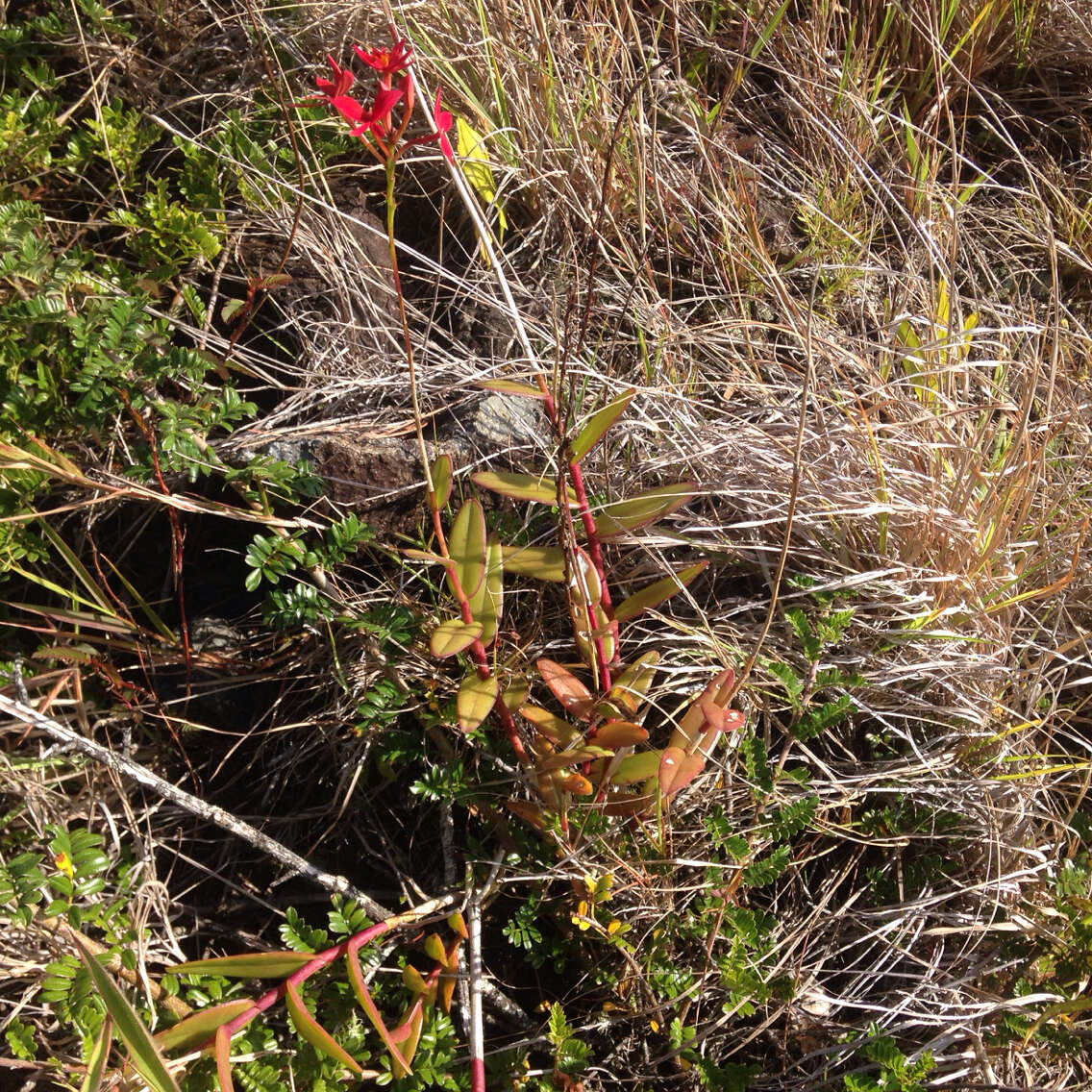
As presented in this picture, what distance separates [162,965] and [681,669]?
0.86 meters

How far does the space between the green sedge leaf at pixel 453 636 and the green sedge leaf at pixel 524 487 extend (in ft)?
0.62

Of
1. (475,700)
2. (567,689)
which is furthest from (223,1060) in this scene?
(567,689)

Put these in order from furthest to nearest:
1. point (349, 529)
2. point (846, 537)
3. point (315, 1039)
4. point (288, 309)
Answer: point (288, 309)
point (846, 537)
point (349, 529)
point (315, 1039)

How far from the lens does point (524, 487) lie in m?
1.32

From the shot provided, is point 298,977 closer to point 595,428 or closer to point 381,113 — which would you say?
point 595,428

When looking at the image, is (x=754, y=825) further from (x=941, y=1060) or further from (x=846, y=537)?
(x=846, y=537)

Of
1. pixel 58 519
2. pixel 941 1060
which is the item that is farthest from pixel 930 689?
pixel 58 519

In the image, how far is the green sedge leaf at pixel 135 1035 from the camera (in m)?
0.87

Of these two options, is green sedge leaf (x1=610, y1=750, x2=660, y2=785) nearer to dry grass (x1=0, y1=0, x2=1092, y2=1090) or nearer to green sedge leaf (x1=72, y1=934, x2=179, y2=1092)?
dry grass (x1=0, y1=0, x2=1092, y2=1090)

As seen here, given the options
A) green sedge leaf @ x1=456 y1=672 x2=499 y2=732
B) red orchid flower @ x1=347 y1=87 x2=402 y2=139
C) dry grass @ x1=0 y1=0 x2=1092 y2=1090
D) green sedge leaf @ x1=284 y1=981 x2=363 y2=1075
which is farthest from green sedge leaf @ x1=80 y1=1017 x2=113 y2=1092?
red orchid flower @ x1=347 y1=87 x2=402 y2=139

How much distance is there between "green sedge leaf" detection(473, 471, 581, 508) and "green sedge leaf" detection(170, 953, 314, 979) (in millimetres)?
628

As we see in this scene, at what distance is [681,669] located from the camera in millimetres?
1418

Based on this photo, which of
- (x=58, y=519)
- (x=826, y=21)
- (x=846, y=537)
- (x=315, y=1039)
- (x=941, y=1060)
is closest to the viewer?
(x=315, y=1039)

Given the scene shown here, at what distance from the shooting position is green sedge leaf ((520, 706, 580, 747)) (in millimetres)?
1304
